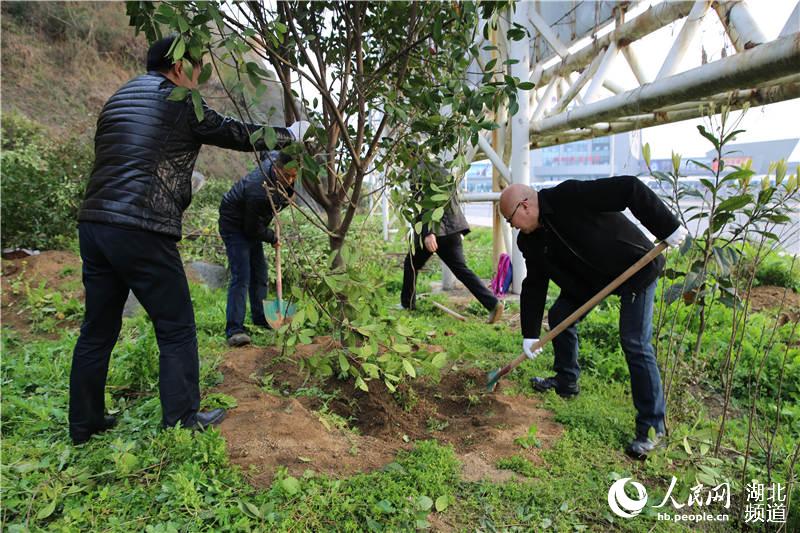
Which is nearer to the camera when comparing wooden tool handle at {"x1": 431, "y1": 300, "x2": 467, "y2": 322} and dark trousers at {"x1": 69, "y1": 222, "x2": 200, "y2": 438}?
dark trousers at {"x1": 69, "y1": 222, "x2": 200, "y2": 438}

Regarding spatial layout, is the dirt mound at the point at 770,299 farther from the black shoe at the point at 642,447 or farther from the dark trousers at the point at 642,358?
the black shoe at the point at 642,447

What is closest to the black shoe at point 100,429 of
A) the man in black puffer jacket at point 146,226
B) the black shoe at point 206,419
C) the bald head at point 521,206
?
Result: the man in black puffer jacket at point 146,226

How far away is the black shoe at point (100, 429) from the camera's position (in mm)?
2414

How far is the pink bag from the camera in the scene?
6.15 meters

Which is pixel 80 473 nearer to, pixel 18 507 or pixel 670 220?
pixel 18 507

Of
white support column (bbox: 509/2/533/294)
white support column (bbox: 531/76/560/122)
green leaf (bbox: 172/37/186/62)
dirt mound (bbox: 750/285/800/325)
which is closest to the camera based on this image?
green leaf (bbox: 172/37/186/62)

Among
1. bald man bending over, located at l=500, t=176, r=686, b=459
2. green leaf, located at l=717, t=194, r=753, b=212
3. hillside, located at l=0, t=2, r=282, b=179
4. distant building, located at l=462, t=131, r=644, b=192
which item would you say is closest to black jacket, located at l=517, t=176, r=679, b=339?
bald man bending over, located at l=500, t=176, r=686, b=459

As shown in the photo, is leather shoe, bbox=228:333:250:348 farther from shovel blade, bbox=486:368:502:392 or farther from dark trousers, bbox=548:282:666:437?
dark trousers, bbox=548:282:666:437

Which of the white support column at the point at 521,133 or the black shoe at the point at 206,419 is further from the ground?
the white support column at the point at 521,133

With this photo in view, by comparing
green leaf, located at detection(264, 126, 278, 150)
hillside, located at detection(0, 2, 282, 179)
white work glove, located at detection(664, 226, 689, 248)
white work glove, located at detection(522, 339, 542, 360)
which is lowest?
white work glove, located at detection(522, 339, 542, 360)

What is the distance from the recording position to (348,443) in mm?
2447

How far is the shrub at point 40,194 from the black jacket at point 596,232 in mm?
6975

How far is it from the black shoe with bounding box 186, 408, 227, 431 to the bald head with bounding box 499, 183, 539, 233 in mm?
1894

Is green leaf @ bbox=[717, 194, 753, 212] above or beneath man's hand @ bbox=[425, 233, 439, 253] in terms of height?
above
